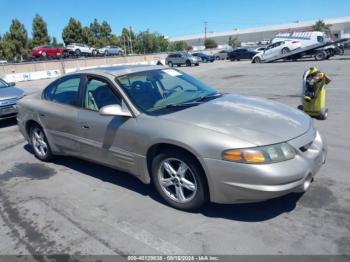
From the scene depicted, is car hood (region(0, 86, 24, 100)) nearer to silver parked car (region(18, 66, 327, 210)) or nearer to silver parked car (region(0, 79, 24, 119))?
silver parked car (region(0, 79, 24, 119))

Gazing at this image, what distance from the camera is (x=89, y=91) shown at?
14.7ft

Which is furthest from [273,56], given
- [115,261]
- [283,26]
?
[283,26]

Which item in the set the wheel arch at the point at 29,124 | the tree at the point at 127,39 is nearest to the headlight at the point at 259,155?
the wheel arch at the point at 29,124

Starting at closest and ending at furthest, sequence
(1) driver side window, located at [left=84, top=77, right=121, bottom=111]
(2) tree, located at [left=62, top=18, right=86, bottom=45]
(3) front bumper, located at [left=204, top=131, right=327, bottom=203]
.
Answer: (3) front bumper, located at [left=204, top=131, right=327, bottom=203] < (1) driver side window, located at [left=84, top=77, right=121, bottom=111] < (2) tree, located at [left=62, top=18, right=86, bottom=45]

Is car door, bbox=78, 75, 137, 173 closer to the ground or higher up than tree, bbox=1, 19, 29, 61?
closer to the ground

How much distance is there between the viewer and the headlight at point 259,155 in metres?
3.02

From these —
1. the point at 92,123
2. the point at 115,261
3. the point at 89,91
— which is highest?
the point at 89,91

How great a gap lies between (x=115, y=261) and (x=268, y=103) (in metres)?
2.57

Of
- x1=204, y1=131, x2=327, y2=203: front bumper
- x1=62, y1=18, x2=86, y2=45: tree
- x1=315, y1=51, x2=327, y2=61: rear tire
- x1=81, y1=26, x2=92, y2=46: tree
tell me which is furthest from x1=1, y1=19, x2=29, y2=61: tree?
x1=204, y1=131, x2=327, y2=203: front bumper

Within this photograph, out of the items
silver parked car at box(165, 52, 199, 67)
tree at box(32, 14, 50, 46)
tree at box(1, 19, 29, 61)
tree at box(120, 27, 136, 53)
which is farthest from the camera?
tree at box(120, 27, 136, 53)

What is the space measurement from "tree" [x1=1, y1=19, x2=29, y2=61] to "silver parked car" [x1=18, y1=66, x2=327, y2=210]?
53.3m

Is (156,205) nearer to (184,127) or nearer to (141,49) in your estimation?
(184,127)

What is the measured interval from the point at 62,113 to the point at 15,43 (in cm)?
5425

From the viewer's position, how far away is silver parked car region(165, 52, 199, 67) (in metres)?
35.8
